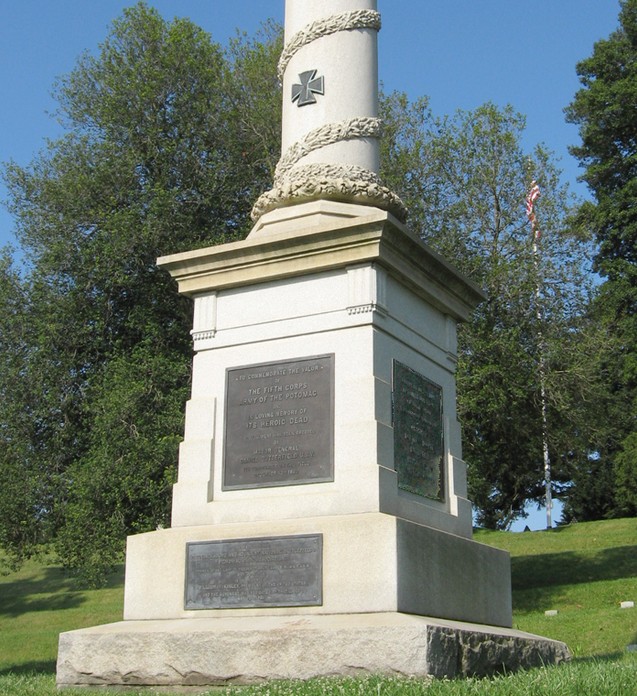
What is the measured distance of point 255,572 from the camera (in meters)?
8.11

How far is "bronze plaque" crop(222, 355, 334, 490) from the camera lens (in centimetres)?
849

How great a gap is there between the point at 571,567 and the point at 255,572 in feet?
55.0

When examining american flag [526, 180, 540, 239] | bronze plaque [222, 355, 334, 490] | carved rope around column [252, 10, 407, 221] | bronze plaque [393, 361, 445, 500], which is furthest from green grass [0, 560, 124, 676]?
american flag [526, 180, 540, 239]

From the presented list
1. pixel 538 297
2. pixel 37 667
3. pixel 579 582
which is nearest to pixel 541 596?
pixel 579 582

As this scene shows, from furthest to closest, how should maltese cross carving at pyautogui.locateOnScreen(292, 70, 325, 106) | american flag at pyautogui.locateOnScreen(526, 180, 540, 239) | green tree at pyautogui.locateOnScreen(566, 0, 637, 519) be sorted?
1. green tree at pyautogui.locateOnScreen(566, 0, 637, 519)
2. american flag at pyautogui.locateOnScreen(526, 180, 540, 239)
3. maltese cross carving at pyautogui.locateOnScreen(292, 70, 325, 106)

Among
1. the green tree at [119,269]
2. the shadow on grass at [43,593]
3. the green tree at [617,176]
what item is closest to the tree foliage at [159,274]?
the green tree at [119,269]

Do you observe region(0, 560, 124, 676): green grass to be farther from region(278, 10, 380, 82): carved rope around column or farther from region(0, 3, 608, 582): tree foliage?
region(278, 10, 380, 82): carved rope around column

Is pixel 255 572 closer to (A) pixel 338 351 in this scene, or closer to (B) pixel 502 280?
(A) pixel 338 351

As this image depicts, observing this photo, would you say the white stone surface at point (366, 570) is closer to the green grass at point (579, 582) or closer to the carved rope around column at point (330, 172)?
the green grass at point (579, 582)

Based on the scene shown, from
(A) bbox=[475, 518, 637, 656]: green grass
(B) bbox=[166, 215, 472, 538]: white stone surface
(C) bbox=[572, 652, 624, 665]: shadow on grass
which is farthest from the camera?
(A) bbox=[475, 518, 637, 656]: green grass

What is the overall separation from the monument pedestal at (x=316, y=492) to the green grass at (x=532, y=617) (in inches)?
21.6

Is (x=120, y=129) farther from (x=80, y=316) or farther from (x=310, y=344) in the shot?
(x=310, y=344)

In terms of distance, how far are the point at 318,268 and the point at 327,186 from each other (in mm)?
1115

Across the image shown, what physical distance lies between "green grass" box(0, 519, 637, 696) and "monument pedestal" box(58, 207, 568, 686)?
547 mm
